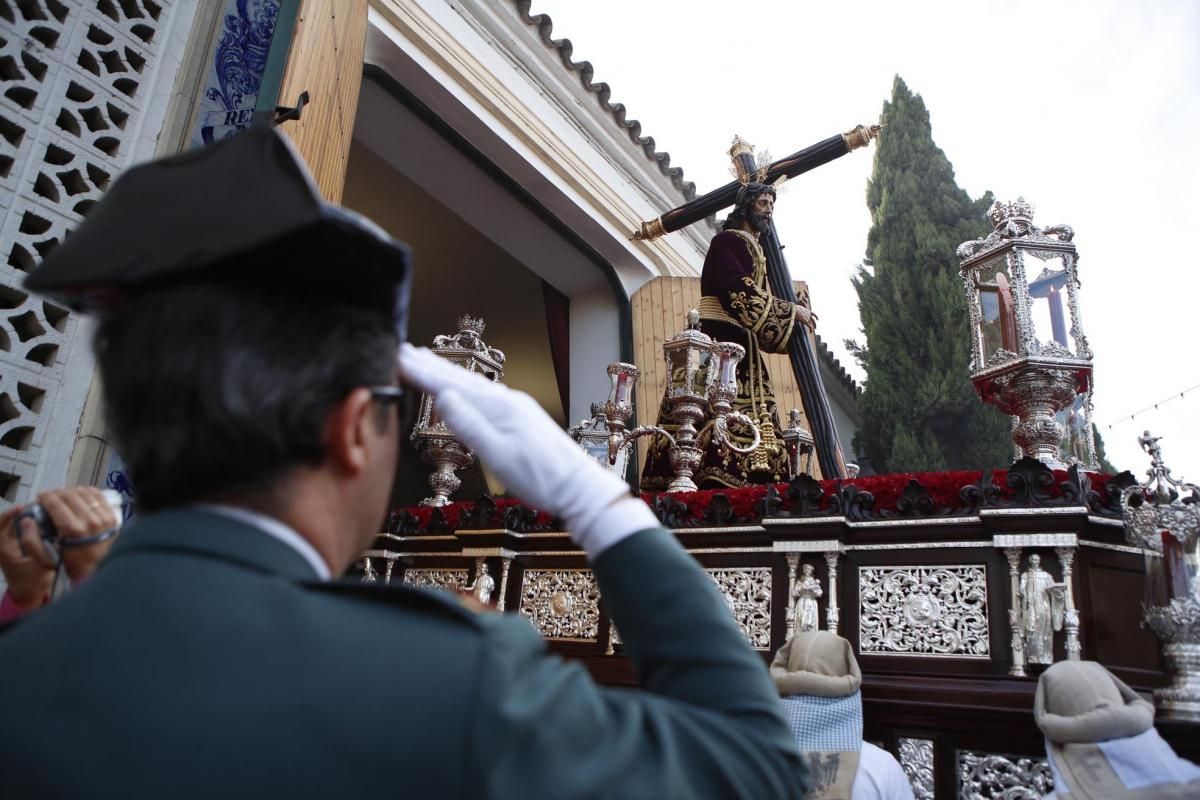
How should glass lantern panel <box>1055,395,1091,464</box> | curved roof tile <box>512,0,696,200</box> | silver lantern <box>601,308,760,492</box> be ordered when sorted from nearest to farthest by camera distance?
glass lantern panel <box>1055,395,1091,464</box> → silver lantern <box>601,308,760,492</box> → curved roof tile <box>512,0,696,200</box>

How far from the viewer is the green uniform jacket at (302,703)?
1.62 ft

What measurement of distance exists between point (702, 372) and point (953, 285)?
7738mm

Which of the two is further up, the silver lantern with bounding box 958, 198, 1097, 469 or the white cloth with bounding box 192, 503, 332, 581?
the silver lantern with bounding box 958, 198, 1097, 469

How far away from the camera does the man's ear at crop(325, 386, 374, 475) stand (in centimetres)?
64

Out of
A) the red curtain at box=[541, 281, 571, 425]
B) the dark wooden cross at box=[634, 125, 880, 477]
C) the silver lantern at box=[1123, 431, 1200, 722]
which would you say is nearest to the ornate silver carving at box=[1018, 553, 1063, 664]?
the silver lantern at box=[1123, 431, 1200, 722]

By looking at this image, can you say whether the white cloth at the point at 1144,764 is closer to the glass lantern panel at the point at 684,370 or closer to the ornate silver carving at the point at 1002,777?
the ornate silver carving at the point at 1002,777

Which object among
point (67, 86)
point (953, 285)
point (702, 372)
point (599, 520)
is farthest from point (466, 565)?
point (953, 285)

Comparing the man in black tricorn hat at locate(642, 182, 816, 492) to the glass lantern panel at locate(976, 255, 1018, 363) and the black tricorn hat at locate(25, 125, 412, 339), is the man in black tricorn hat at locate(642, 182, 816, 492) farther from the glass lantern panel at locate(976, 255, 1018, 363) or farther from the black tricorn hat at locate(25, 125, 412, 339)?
the black tricorn hat at locate(25, 125, 412, 339)

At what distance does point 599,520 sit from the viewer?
0.68 meters

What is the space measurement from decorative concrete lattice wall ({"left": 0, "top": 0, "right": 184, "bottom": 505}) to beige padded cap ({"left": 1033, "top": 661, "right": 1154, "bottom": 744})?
2493 mm

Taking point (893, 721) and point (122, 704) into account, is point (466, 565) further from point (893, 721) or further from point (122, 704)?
point (122, 704)

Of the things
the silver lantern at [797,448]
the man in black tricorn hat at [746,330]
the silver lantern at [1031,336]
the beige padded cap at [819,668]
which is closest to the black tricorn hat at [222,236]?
the beige padded cap at [819,668]

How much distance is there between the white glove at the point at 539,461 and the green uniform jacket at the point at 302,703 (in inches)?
5.1

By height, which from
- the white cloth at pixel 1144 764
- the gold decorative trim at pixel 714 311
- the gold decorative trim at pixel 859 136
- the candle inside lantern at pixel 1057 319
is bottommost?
the white cloth at pixel 1144 764
